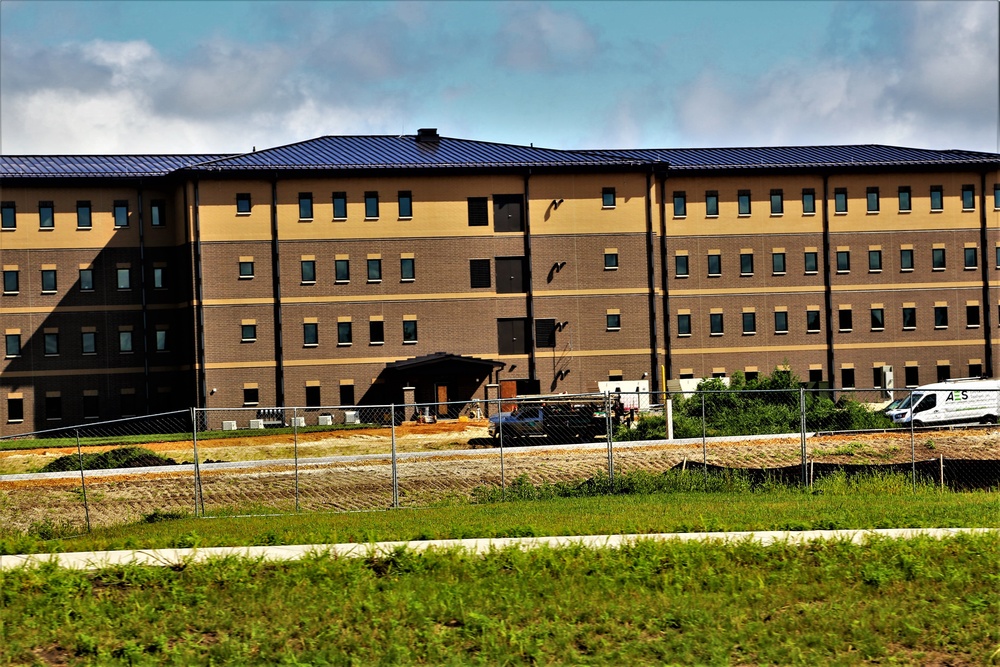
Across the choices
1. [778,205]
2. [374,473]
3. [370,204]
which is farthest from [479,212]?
[374,473]

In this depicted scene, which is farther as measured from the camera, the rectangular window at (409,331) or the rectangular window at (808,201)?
the rectangular window at (808,201)

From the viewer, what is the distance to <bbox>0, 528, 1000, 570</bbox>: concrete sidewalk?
44.9 ft

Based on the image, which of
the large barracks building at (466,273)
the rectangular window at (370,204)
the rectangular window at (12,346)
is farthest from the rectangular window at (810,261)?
the rectangular window at (12,346)

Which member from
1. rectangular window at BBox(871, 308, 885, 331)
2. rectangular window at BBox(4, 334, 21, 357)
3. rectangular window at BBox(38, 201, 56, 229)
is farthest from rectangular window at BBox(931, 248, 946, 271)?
rectangular window at BBox(4, 334, 21, 357)

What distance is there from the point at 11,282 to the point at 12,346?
326 cm

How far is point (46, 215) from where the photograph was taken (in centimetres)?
5791

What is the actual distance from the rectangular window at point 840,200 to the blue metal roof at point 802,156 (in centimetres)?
Result: 151

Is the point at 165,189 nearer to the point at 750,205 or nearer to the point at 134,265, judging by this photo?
the point at 134,265

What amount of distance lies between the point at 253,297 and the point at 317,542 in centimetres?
4289

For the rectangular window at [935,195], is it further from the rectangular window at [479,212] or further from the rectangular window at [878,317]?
the rectangular window at [479,212]

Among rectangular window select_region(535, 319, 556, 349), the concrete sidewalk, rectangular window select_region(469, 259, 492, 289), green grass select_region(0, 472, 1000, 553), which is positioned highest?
rectangular window select_region(469, 259, 492, 289)

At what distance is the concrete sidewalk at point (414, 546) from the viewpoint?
539 inches

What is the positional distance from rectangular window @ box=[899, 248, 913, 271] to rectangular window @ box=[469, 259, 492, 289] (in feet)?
74.4

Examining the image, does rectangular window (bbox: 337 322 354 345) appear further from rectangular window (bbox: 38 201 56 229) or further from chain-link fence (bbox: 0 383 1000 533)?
rectangular window (bbox: 38 201 56 229)
